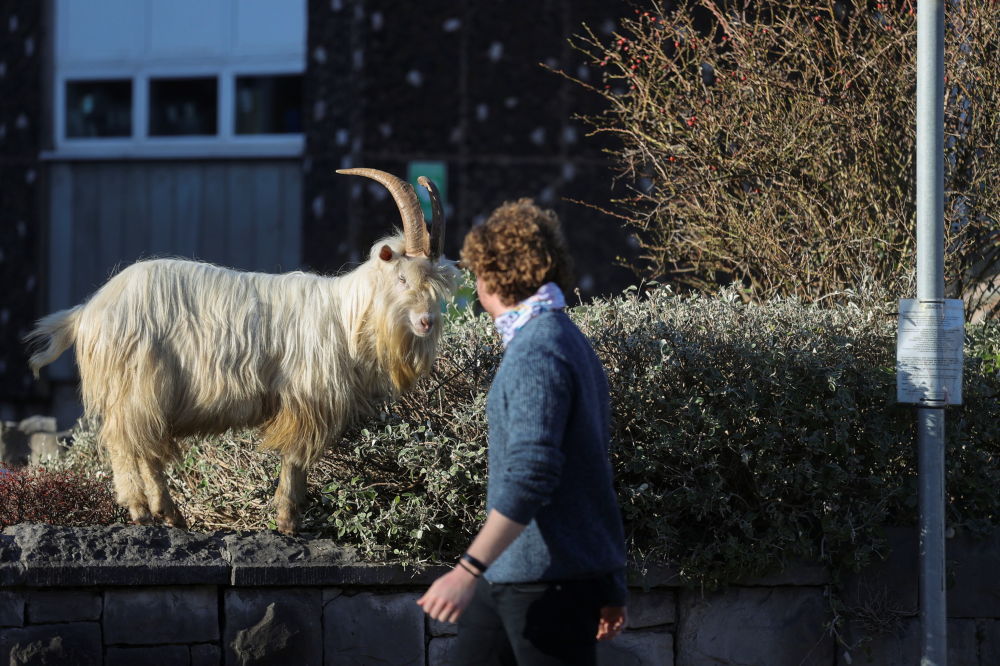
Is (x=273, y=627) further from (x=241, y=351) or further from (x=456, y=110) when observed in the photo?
(x=456, y=110)

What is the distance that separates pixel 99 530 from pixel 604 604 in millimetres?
2598

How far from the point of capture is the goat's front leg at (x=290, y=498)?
499 cm

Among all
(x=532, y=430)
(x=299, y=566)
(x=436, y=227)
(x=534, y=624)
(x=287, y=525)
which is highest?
(x=436, y=227)

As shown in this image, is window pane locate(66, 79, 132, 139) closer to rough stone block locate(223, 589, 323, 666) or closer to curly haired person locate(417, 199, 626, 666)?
rough stone block locate(223, 589, 323, 666)

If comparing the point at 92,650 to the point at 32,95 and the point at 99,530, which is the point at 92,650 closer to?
the point at 99,530

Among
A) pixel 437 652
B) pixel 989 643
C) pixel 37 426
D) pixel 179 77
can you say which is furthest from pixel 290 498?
pixel 179 77

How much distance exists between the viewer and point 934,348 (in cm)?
476

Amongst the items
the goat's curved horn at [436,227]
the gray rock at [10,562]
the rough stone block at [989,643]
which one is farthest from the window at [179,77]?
the rough stone block at [989,643]

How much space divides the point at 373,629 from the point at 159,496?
3.52 feet

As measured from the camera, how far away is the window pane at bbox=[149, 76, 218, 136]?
11.0 meters

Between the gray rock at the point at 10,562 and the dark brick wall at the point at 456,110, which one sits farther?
the dark brick wall at the point at 456,110

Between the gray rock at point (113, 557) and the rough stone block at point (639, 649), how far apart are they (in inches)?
65.3

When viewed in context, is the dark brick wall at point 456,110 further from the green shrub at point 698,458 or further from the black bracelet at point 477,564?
the black bracelet at point 477,564

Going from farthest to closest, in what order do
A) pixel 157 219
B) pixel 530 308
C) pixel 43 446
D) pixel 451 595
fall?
pixel 157 219 → pixel 43 446 → pixel 530 308 → pixel 451 595
